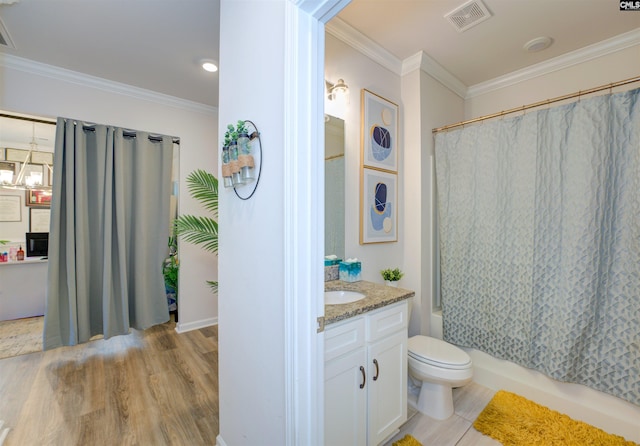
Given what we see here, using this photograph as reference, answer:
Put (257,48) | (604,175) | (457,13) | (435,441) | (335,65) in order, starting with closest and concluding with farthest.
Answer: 1. (257,48)
2. (435,441)
3. (604,175)
4. (457,13)
5. (335,65)

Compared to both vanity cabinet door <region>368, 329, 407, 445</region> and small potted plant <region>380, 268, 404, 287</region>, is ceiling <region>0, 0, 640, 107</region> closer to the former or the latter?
small potted plant <region>380, 268, 404, 287</region>

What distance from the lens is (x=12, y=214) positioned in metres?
3.84

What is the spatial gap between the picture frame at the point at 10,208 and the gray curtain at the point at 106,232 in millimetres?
2425

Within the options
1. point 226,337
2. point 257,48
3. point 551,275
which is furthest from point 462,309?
point 257,48

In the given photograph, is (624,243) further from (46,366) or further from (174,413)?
(46,366)

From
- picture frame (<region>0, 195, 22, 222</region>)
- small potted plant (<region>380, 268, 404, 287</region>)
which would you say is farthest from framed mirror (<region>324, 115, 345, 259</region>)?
picture frame (<region>0, 195, 22, 222</region>)

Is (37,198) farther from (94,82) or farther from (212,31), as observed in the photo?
(212,31)

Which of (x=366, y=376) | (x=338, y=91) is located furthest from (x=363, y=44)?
(x=366, y=376)

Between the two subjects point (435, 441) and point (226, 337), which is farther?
point (435, 441)

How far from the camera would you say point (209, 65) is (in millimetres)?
2338

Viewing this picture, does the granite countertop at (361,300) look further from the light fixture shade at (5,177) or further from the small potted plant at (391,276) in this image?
the light fixture shade at (5,177)

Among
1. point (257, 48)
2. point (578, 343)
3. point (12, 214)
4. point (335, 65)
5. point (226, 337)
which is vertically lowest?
point (578, 343)

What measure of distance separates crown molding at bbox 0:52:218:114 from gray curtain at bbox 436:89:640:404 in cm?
271

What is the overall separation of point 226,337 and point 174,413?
2.89 feet
